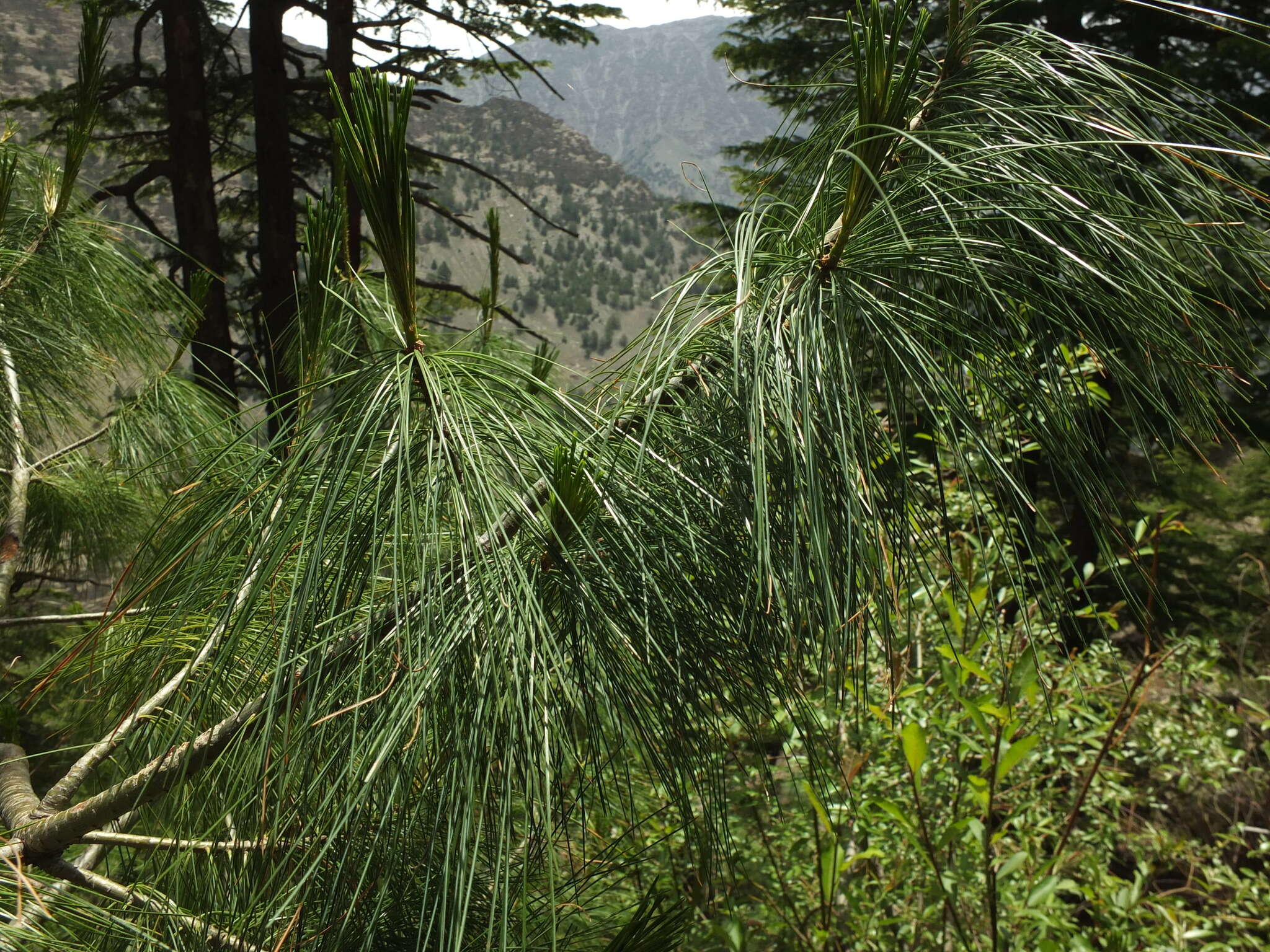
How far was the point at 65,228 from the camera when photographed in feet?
4.51

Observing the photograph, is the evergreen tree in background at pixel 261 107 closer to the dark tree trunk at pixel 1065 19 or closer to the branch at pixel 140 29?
the branch at pixel 140 29

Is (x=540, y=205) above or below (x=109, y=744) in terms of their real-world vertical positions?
above

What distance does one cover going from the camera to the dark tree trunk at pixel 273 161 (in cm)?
319

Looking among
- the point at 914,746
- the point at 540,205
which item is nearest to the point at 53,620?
the point at 914,746

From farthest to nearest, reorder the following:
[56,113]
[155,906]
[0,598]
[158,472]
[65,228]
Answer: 1. [56,113]
2. [158,472]
3. [65,228]
4. [0,598]
5. [155,906]

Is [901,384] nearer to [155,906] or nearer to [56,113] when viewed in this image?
[155,906]

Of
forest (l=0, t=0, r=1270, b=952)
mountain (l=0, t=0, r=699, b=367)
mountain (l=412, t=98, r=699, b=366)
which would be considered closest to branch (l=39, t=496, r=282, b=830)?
forest (l=0, t=0, r=1270, b=952)

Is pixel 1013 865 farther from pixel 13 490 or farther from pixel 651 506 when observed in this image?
pixel 13 490

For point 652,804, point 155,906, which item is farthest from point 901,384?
point 652,804

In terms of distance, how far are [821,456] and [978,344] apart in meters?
0.14

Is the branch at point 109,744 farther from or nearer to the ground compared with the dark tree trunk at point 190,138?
nearer to the ground

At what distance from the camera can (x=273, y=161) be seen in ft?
10.4

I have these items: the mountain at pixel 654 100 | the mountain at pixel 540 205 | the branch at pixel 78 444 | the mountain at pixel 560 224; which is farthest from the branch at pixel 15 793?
the mountain at pixel 654 100

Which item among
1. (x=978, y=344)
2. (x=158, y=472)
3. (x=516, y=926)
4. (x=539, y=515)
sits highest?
(x=978, y=344)
